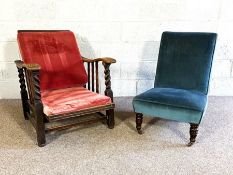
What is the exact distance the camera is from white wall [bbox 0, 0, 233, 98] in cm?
268

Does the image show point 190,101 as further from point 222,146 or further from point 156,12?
point 156,12

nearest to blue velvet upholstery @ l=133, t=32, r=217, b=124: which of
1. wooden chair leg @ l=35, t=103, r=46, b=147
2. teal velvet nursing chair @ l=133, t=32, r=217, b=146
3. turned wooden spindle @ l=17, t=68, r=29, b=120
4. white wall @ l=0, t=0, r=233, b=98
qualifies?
teal velvet nursing chair @ l=133, t=32, r=217, b=146

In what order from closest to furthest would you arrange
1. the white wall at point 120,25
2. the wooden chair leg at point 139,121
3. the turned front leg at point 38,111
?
the turned front leg at point 38,111 → the wooden chair leg at point 139,121 → the white wall at point 120,25

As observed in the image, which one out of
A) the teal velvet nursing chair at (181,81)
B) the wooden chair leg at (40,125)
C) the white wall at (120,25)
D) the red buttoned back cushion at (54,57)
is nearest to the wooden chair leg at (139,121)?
the teal velvet nursing chair at (181,81)

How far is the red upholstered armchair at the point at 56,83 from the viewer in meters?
1.84

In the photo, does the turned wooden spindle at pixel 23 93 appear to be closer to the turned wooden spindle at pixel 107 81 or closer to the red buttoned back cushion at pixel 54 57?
the red buttoned back cushion at pixel 54 57

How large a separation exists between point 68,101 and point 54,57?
532 mm

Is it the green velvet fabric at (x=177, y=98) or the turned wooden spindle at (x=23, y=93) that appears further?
the turned wooden spindle at (x=23, y=93)

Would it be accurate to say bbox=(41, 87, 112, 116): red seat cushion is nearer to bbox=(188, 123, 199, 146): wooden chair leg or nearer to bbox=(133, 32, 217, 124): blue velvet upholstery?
bbox=(133, 32, 217, 124): blue velvet upholstery

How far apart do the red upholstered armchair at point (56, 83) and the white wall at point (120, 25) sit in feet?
1.49

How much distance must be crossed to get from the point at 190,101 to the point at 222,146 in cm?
44

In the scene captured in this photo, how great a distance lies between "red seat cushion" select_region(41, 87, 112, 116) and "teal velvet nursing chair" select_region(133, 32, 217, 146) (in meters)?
0.31

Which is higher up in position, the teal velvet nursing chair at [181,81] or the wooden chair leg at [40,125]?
the teal velvet nursing chair at [181,81]

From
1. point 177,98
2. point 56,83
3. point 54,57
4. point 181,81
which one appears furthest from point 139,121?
point 54,57
